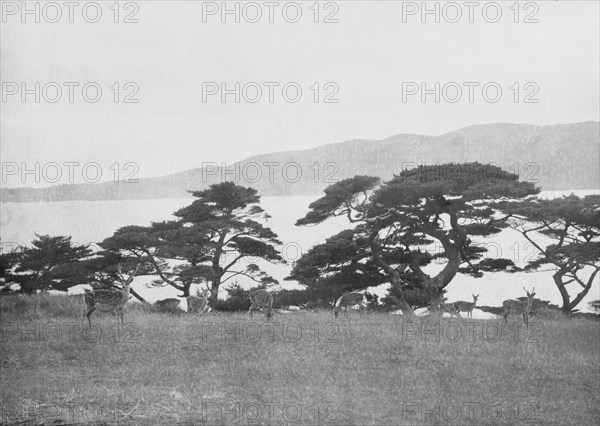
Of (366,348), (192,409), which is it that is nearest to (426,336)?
(366,348)

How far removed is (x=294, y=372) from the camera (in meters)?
10.7

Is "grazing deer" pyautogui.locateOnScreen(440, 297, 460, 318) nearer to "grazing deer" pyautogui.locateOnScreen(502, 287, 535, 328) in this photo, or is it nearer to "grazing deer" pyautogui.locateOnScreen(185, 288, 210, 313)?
"grazing deer" pyautogui.locateOnScreen(502, 287, 535, 328)

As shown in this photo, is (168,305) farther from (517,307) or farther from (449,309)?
(517,307)

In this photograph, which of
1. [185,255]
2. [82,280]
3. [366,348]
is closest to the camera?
[366,348]

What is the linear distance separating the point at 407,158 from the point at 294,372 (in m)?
22.9

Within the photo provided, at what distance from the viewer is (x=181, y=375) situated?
10531 millimetres

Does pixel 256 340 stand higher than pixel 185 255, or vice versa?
pixel 185 255

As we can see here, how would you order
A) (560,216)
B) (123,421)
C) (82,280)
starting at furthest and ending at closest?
(82,280)
(560,216)
(123,421)

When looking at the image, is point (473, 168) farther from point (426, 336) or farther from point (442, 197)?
point (426, 336)

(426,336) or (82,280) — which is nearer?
(426,336)

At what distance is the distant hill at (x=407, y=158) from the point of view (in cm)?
2881

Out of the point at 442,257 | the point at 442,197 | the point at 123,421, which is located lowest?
the point at 123,421

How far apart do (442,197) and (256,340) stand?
37.4 ft

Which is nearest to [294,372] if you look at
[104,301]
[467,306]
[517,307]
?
[104,301]
